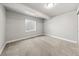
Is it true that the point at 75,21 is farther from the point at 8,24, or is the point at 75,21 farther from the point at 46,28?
the point at 8,24

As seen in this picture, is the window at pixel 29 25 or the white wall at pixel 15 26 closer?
the white wall at pixel 15 26

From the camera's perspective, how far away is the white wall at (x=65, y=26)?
141 inches

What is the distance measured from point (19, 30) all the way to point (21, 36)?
0.53m

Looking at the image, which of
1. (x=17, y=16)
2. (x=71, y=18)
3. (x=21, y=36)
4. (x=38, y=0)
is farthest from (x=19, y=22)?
(x=71, y=18)

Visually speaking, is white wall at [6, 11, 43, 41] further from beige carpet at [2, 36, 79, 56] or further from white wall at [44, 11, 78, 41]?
white wall at [44, 11, 78, 41]

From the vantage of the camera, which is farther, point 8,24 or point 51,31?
point 51,31

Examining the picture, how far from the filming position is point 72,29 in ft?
12.0

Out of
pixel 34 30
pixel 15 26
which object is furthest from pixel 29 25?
pixel 15 26

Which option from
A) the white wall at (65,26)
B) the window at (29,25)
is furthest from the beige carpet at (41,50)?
the window at (29,25)

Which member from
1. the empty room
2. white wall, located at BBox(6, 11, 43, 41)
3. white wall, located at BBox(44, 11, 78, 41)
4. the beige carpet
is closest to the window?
the empty room

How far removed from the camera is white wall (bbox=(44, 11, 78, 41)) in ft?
11.8

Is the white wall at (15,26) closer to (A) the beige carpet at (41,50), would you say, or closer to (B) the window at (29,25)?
(B) the window at (29,25)

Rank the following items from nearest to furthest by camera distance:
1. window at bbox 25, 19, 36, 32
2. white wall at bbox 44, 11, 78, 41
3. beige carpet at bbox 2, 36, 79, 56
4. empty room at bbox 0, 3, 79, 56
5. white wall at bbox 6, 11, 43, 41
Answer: beige carpet at bbox 2, 36, 79, 56 → empty room at bbox 0, 3, 79, 56 → white wall at bbox 6, 11, 43, 41 → white wall at bbox 44, 11, 78, 41 → window at bbox 25, 19, 36, 32

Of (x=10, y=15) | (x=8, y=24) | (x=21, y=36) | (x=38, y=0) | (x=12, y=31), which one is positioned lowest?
(x=21, y=36)
